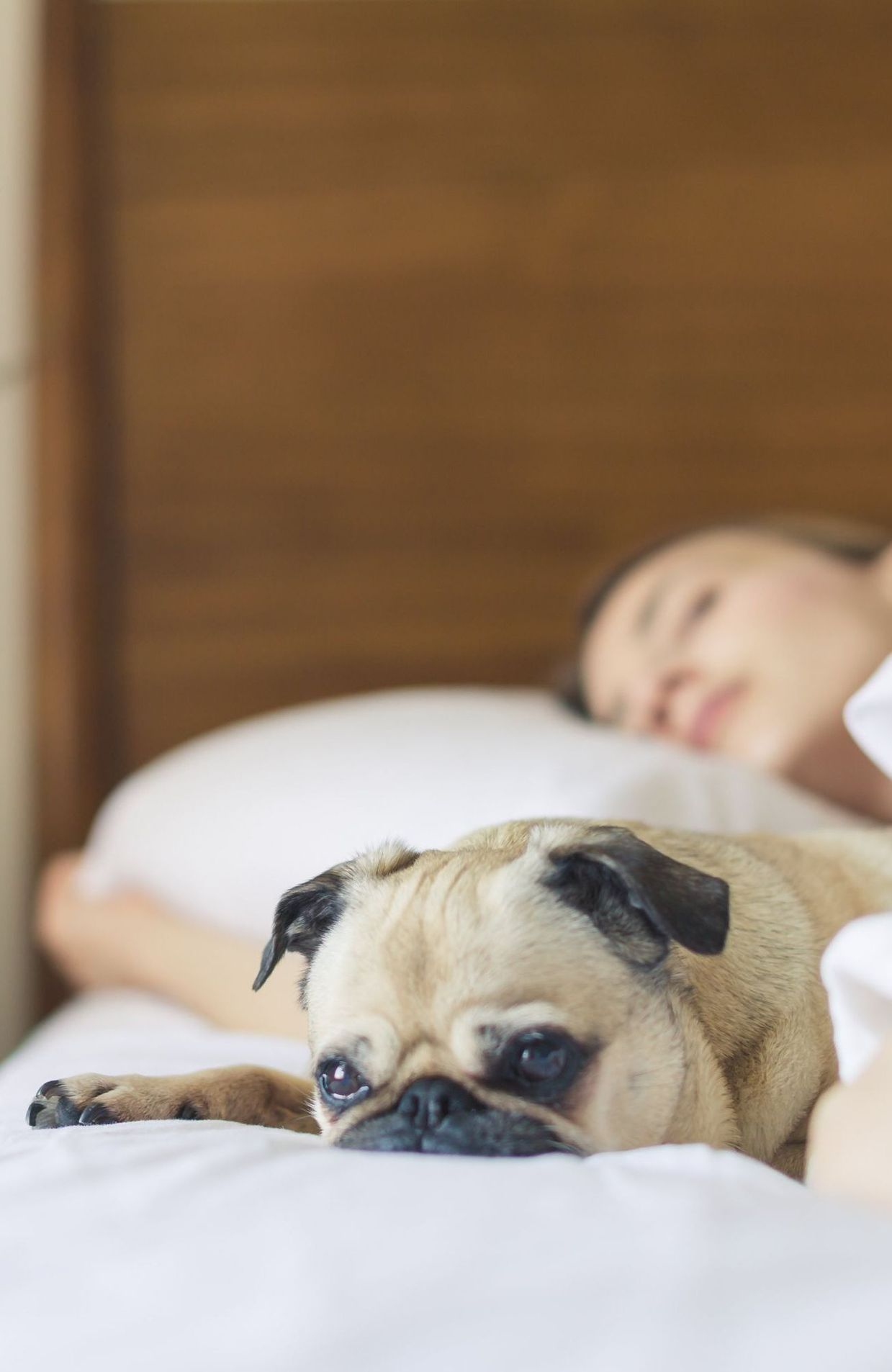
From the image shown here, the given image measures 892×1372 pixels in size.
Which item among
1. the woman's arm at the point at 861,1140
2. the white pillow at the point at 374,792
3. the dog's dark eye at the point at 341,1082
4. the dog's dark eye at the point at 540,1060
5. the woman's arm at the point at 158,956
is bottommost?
the woman's arm at the point at 158,956

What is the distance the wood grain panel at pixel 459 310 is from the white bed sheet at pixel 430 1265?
201 centimetres

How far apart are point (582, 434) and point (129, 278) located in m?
1.00

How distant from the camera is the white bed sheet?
0.59 m

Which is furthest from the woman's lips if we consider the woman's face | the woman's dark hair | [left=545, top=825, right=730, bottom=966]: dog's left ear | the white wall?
the white wall

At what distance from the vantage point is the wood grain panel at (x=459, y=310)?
2613 mm

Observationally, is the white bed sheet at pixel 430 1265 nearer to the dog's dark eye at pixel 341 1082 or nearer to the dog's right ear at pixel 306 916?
the dog's dark eye at pixel 341 1082

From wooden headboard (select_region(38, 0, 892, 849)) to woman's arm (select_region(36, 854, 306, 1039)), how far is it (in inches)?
15.4

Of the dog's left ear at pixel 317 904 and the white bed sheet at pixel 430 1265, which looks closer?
the white bed sheet at pixel 430 1265

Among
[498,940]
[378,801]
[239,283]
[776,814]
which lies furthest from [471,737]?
[239,283]

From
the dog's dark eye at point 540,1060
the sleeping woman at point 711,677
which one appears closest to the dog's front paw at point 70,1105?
the dog's dark eye at point 540,1060

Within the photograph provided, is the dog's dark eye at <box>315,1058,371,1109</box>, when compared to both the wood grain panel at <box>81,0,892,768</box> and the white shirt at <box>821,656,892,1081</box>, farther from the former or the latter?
the wood grain panel at <box>81,0,892,768</box>

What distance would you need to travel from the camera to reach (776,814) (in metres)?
→ 1.57

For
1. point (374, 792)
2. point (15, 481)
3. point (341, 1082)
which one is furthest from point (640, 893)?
point (15, 481)

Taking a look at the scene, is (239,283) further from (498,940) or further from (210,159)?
(498,940)
